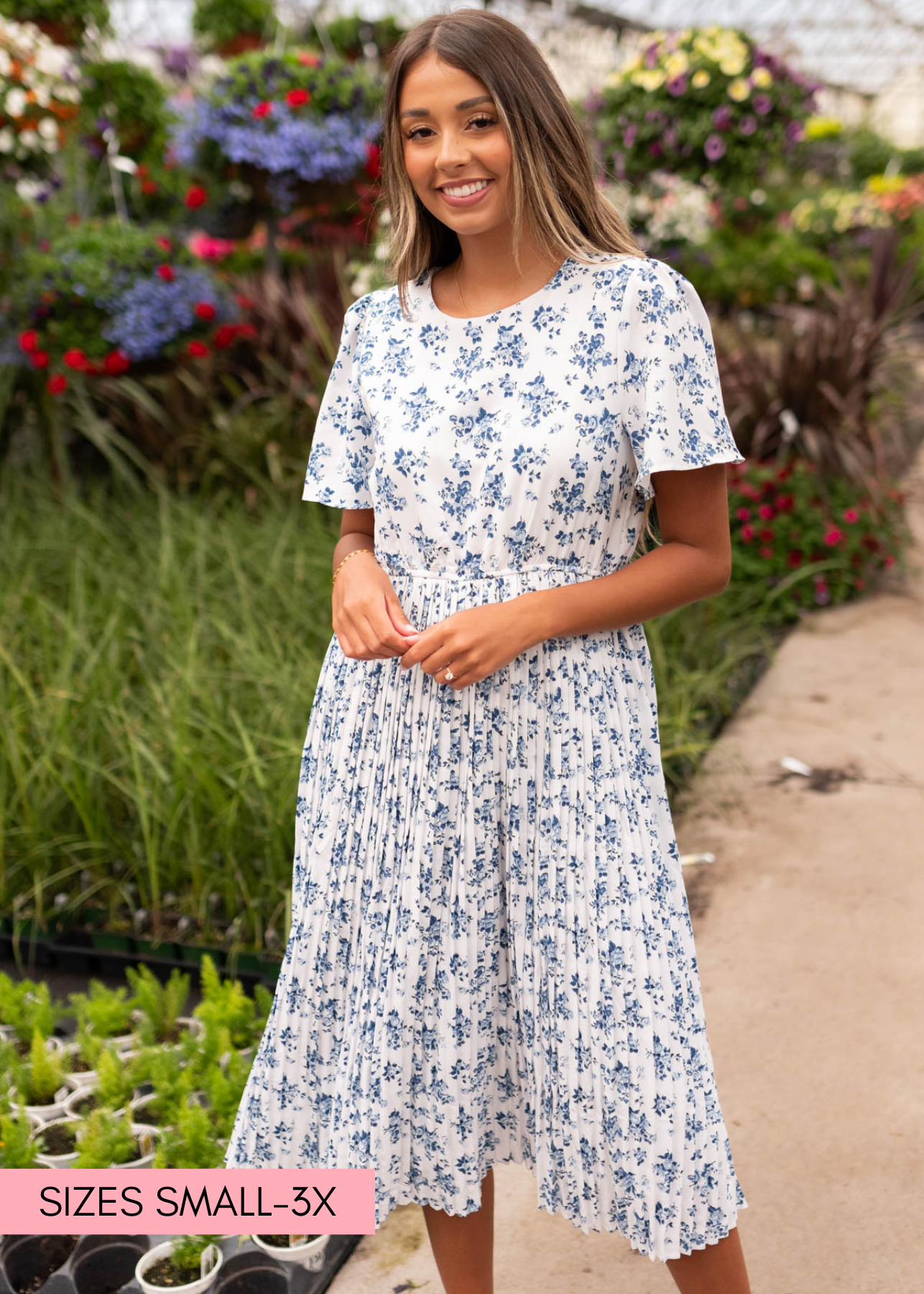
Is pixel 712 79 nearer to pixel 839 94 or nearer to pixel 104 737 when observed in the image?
pixel 104 737

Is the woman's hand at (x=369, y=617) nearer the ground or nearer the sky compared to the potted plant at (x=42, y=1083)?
nearer the sky

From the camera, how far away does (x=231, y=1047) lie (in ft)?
7.19

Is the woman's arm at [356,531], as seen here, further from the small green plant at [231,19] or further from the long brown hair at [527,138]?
the small green plant at [231,19]

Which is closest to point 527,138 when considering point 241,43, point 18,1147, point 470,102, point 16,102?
point 470,102

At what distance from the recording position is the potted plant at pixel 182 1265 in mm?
1751

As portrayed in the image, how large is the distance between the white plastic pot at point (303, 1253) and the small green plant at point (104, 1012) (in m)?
0.60

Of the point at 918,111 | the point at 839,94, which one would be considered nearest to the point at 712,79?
the point at 839,94

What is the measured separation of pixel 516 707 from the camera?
4.49 feet

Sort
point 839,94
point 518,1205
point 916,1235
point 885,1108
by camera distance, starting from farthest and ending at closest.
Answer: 1. point 839,94
2. point 885,1108
3. point 518,1205
4. point 916,1235

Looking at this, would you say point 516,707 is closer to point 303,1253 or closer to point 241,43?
point 303,1253

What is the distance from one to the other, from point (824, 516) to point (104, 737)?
291 centimetres

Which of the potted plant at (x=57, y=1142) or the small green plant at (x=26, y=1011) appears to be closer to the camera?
the potted plant at (x=57, y=1142)

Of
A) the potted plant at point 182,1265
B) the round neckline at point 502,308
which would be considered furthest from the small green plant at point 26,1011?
the round neckline at point 502,308

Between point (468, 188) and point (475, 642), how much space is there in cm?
50
